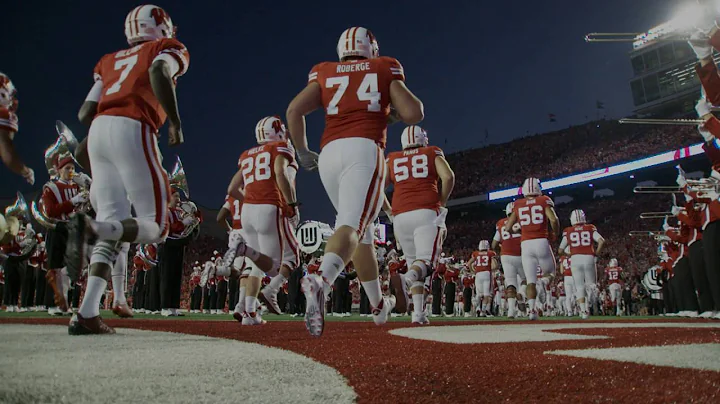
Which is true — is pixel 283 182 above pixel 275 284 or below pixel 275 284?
above

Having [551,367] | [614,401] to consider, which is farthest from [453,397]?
[551,367]

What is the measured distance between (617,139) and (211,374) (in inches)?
1826

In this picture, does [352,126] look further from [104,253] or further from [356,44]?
[104,253]

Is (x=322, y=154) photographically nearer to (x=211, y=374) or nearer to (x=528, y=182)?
(x=211, y=374)

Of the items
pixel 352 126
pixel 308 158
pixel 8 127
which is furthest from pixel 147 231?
pixel 352 126

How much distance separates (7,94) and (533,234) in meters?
8.59

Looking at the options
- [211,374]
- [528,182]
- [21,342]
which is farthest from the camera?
[528,182]

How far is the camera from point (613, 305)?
932 inches

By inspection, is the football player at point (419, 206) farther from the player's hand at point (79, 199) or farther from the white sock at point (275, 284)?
the player's hand at point (79, 199)

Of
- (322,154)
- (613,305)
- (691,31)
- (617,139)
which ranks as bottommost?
(613,305)

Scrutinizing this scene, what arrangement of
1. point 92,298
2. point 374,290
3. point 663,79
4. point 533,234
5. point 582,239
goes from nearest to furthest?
point 92,298 < point 374,290 < point 533,234 < point 582,239 < point 663,79

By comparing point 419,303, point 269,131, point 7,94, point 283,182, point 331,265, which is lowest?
point 419,303

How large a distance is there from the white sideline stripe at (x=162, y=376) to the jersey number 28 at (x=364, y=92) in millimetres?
2135

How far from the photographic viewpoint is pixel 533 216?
10250mm
